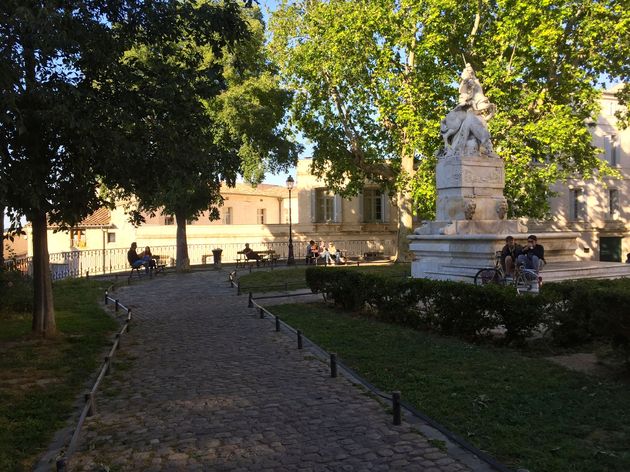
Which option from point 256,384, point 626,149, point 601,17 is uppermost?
point 601,17

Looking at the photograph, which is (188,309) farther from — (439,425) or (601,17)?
(601,17)

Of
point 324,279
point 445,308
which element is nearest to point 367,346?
point 445,308

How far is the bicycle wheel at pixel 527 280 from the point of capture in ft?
36.3

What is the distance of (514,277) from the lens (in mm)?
11461

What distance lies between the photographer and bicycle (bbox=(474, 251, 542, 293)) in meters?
11.1

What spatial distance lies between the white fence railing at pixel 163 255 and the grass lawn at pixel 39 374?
11587 millimetres

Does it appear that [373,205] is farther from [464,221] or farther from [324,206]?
[464,221]

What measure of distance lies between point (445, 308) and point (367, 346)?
1579mm

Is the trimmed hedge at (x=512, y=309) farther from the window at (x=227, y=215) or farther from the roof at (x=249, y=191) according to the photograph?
the window at (x=227, y=215)

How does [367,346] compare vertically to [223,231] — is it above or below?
below

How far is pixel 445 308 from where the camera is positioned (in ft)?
29.5

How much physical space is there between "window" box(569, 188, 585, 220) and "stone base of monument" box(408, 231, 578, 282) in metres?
25.9

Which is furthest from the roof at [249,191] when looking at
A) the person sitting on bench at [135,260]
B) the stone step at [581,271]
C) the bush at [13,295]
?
the stone step at [581,271]

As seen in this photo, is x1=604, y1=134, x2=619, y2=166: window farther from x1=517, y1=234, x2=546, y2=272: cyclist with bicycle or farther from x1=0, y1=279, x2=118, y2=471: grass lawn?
x1=0, y1=279, x2=118, y2=471: grass lawn
